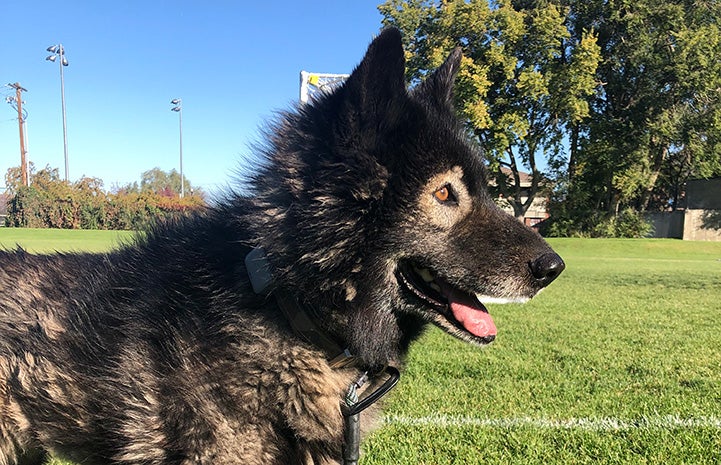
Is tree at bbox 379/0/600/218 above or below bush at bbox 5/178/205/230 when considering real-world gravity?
above

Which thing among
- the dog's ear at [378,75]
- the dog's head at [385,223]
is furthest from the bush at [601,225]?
the dog's ear at [378,75]

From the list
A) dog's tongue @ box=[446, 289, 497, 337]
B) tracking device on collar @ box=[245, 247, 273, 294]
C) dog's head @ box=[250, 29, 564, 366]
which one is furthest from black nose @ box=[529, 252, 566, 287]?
tracking device on collar @ box=[245, 247, 273, 294]

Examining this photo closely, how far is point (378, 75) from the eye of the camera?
200 cm

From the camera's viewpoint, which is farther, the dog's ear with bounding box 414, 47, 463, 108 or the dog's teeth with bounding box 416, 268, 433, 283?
the dog's ear with bounding box 414, 47, 463, 108

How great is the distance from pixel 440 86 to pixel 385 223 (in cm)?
92

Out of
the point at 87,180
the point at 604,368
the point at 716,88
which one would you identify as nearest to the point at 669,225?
the point at 716,88

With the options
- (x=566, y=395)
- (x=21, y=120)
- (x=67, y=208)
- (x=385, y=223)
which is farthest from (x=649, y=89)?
(x=21, y=120)

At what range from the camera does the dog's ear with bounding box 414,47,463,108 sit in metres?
2.49

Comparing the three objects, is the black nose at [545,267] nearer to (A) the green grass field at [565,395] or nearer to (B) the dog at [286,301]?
(B) the dog at [286,301]

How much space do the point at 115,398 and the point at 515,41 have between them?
118ft

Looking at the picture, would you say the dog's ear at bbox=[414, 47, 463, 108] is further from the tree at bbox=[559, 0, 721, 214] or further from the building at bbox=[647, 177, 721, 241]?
the building at bbox=[647, 177, 721, 241]

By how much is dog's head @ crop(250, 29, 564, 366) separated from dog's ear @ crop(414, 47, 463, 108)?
29cm

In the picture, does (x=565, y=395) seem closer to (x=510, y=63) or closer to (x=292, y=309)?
(x=292, y=309)

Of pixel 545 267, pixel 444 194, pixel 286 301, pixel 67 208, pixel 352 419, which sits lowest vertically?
pixel 67 208
